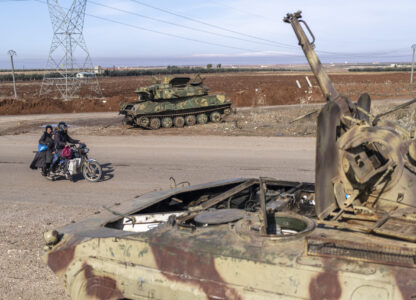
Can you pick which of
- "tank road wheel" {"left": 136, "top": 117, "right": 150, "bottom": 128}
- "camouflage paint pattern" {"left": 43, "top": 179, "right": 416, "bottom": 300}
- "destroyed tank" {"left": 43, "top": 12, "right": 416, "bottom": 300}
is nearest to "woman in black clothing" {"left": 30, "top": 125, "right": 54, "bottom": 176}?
"destroyed tank" {"left": 43, "top": 12, "right": 416, "bottom": 300}

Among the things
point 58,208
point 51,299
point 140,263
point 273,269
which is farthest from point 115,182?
point 273,269

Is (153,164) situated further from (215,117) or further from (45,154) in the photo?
(215,117)

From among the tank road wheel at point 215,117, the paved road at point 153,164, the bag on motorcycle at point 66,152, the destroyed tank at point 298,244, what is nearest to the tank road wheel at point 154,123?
the tank road wheel at point 215,117

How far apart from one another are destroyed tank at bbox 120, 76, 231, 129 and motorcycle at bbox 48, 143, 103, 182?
396 inches

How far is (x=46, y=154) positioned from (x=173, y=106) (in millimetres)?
11078

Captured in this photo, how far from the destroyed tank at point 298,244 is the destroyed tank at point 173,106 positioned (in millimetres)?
18279

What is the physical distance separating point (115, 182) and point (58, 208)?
2379mm

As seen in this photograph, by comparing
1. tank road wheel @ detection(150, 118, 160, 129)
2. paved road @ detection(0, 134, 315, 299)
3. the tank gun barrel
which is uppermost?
the tank gun barrel

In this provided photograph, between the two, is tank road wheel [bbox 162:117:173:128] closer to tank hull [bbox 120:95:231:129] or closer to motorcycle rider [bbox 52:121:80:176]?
tank hull [bbox 120:95:231:129]

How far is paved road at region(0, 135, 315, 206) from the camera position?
10916 mm

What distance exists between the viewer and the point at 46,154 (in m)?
12.3

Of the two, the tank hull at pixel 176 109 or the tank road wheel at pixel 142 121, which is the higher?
the tank hull at pixel 176 109

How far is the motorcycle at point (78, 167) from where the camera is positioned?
11898 millimetres

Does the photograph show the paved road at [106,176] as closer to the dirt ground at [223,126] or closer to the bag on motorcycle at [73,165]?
the bag on motorcycle at [73,165]
